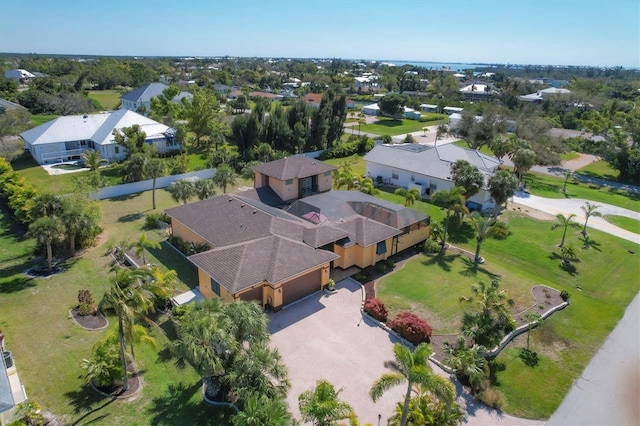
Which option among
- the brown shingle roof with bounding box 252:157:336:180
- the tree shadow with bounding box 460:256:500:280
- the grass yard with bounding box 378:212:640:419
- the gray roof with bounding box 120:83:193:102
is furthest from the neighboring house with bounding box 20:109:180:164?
the tree shadow with bounding box 460:256:500:280

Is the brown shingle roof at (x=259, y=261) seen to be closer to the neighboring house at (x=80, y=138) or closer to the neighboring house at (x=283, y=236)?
the neighboring house at (x=283, y=236)

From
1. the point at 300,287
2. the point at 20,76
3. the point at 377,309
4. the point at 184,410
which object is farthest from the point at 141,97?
the point at 20,76

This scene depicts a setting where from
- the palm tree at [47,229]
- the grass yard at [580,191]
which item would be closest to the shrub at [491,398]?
the palm tree at [47,229]

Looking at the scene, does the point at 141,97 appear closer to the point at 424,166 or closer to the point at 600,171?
the point at 424,166

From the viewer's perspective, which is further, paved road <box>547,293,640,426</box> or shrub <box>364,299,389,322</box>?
shrub <box>364,299,389,322</box>

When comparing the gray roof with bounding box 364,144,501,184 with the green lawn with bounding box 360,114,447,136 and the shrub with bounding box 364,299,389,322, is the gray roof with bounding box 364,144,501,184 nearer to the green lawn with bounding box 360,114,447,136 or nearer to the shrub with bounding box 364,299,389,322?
the shrub with bounding box 364,299,389,322

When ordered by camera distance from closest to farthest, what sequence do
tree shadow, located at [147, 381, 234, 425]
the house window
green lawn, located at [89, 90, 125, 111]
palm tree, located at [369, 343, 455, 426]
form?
palm tree, located at [369, 343, 455, 426] → tree shadow, located at [147, 381, 234, 425] → the house window → green lawn, located at [89, 90, 125, 111]
